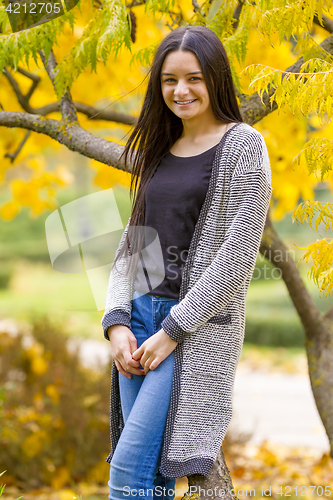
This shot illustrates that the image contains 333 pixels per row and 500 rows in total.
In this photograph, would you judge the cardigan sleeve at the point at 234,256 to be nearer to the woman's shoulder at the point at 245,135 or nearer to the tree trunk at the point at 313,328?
the woman's shoulder at the point at 245,135

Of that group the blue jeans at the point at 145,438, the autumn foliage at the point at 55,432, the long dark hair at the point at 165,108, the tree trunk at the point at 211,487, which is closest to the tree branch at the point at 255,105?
the long dark hair at the point at 165,108

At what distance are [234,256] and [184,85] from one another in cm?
51

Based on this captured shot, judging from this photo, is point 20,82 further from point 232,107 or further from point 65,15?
point 232,107

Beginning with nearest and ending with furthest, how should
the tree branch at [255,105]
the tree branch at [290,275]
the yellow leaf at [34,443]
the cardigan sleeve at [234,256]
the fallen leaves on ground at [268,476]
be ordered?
the cardigan sleeve at [234,256]
the tree branch at [255,105]
the tree branch at [290,275]
the fallen leaves on ground at [268,476]
the yellow leaf at [34,443]

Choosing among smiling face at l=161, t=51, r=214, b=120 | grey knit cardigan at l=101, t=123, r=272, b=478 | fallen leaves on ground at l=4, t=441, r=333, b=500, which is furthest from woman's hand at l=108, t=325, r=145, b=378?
fallen leaves on ground at l=4, t=441, r=333, b=500

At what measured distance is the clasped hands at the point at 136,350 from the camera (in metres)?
1.40

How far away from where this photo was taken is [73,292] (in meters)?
10.5

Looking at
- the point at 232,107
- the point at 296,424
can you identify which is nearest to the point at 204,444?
the point at 232,107

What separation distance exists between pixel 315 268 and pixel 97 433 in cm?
229

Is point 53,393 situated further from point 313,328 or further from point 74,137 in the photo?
point 74,137

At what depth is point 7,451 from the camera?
3.27m

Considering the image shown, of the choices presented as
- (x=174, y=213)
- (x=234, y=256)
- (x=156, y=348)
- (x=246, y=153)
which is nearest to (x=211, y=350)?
(x=156, y=348)

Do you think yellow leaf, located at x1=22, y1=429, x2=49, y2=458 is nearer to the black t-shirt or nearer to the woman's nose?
the black t-shirt

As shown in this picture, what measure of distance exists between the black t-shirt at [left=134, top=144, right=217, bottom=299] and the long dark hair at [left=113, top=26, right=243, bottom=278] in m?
0.09
